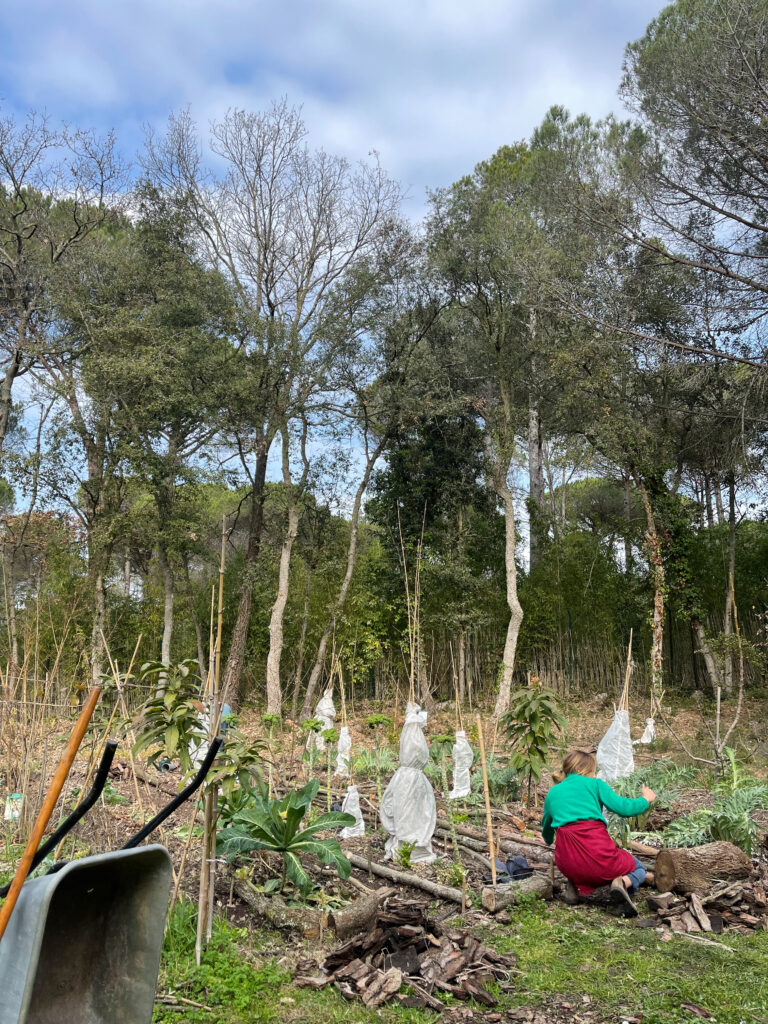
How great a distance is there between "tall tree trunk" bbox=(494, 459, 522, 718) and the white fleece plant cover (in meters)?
8.96

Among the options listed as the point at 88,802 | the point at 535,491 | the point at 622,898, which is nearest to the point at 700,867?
the point at 622,898

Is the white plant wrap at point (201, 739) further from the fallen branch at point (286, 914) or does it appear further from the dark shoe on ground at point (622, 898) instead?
the dark shoe on ground at point (622, 898)

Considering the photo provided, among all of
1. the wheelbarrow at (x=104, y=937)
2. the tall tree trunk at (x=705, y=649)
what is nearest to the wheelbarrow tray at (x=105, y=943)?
the wheelbarrow at (x=104, y=937)

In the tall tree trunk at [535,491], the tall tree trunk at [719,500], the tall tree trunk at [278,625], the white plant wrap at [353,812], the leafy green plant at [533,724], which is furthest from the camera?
the tall tree trunk at [535,491]

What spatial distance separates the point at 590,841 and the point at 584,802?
21 cm

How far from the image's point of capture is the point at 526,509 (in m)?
17.9

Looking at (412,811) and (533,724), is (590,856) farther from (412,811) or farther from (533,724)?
(533,724)

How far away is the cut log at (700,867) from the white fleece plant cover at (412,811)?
4.96 ft

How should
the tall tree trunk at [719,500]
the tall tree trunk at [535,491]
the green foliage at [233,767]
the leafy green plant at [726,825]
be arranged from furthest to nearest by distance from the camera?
the tall tree trunk at [535,491], the tall tree trunk at [719,500], the leafy green plant at [726,825], the green foliage at [233,767]

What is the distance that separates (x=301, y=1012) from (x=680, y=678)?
14.6 metres

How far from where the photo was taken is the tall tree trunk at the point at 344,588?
1543 centimetres

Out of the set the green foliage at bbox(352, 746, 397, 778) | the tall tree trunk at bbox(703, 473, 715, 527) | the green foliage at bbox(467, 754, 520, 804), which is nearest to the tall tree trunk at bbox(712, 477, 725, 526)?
the tall tree trunk at bbox(703, 473, 715, 527)

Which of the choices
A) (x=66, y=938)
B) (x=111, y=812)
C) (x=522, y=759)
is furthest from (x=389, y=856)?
(x=66, y=938)

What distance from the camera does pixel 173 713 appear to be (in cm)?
356
